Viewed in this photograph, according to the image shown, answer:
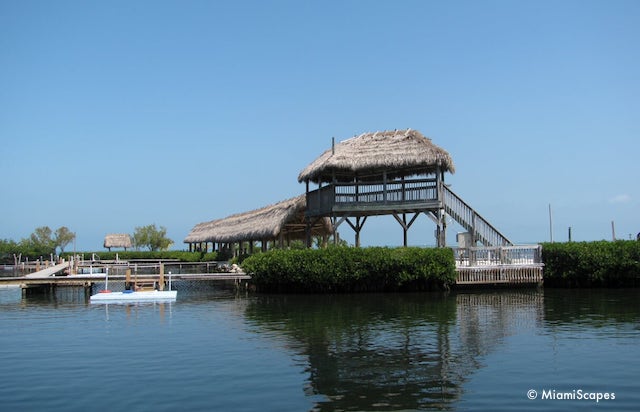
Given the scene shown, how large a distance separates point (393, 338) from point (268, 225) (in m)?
19.0

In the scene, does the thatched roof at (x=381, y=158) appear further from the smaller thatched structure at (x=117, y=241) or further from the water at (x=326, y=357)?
the smaller thatched structure at (x=117, y=241)

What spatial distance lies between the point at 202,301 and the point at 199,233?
1242 inches

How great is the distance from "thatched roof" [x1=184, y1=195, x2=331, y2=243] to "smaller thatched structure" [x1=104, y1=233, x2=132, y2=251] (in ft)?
64.4

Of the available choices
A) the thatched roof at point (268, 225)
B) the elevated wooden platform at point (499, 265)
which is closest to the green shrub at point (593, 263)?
the elevated wooden platform at point (499, 265)

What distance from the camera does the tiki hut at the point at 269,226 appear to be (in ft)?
109

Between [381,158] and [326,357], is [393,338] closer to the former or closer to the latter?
[326,357]

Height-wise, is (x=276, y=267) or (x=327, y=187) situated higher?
(x=327, y=187)

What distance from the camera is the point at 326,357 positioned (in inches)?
520

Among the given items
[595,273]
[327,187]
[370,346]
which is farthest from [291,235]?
[370,346]

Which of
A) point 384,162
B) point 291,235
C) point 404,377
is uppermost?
point 384,162

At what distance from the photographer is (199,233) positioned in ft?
185

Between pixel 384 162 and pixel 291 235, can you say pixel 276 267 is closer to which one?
pixel 384 162

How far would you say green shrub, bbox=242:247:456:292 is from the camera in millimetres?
25797

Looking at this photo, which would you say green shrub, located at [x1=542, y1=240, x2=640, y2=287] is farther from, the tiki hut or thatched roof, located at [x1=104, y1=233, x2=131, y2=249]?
thatched roof, located at [x1=104, y1=233, x2=131, y2=249]
